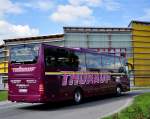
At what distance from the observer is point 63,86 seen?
20.6 m

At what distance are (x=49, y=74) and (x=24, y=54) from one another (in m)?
1.52

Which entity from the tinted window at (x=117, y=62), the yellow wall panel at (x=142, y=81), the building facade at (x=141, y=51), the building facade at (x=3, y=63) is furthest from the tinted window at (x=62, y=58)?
the building facade at (x=3, y=63)

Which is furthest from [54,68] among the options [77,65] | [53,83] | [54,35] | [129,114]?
[54,35]

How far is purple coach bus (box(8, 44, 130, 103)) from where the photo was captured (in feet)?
62.7

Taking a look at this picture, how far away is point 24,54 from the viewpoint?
19.6 m

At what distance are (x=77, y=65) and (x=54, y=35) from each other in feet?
105

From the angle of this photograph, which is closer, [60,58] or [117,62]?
[60,58]

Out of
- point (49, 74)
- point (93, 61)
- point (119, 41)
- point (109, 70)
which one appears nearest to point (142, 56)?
point (119, 41)

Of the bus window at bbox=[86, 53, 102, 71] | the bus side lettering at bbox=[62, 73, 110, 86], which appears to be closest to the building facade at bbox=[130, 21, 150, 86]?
the bus side lettering at bbox=[62, 73, 110, 86]

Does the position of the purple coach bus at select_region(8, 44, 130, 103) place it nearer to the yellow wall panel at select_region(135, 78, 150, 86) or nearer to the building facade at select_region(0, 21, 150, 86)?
the building facade at select_region(0, 21, 150, 86)

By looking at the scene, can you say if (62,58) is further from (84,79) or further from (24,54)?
(84,79)

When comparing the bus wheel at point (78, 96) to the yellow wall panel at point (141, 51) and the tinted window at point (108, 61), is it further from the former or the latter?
the yellow wall panel at point (141, 51)

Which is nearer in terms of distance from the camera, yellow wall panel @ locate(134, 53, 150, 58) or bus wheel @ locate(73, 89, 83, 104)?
bus wheel @ locate(73, 89, 83, 104)

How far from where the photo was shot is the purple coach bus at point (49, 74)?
1911 cm
